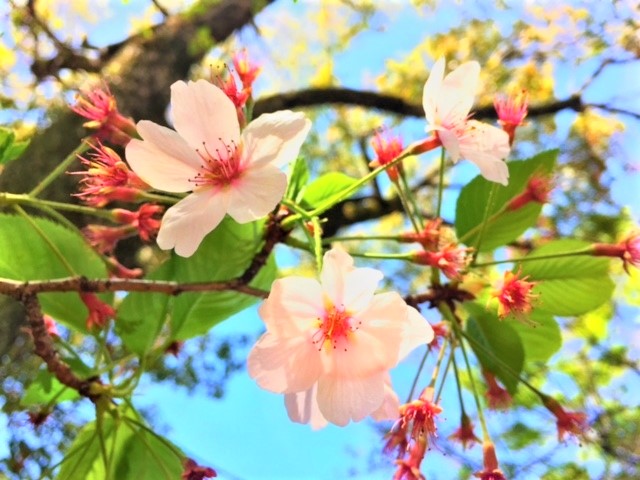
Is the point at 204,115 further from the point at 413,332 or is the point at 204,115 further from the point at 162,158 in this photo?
the point at 413,332

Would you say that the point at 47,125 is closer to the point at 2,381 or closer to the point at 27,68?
the point at 27,68

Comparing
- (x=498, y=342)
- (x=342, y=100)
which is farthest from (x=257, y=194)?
(x=342, y=100)

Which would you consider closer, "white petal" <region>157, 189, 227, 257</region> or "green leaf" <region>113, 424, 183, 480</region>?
"white petal" <region>157, 189, 227, 257</region>

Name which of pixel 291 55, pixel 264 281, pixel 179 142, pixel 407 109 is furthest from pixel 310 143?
pixel 179 142

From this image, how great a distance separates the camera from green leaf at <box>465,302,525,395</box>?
444 mm

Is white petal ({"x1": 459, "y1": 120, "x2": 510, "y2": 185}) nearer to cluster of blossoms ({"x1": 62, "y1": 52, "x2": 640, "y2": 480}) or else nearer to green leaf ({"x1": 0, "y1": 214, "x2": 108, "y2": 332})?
cluster of blossoms ({"x1": 62, "y1": 52, "x2": 640, "y2": 480})

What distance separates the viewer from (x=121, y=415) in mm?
444

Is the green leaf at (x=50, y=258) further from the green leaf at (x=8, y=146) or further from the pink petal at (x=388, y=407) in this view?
the pink petal at (x=388, y=407)

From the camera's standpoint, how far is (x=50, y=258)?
0.44 meters

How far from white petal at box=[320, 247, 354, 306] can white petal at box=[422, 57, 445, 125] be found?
11 cm

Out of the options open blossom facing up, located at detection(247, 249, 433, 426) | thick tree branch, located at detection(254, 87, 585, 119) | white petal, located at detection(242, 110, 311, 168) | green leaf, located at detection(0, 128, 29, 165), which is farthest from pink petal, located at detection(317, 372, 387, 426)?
thick tree branch, located at detection(254, 87, 585, 119)

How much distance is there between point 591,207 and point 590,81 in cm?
36

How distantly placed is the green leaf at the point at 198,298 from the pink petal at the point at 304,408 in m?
0.10

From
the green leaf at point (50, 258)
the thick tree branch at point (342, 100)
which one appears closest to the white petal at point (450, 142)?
the green leaf at point (50, 258)
